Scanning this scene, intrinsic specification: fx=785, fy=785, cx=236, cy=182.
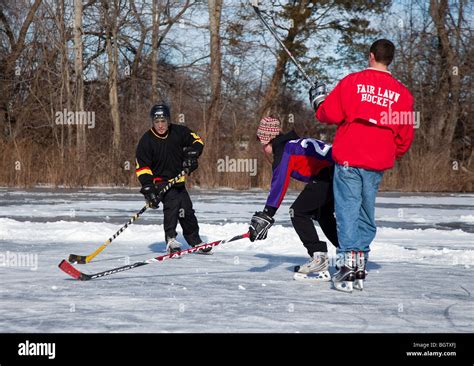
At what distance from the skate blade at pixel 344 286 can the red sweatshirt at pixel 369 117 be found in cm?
77

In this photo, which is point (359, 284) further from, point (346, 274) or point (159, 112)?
point (159, 112)

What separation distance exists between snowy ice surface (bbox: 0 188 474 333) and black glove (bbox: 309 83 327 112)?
Result: 1277 mm

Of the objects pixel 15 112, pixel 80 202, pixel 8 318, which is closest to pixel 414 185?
pixel 80 202

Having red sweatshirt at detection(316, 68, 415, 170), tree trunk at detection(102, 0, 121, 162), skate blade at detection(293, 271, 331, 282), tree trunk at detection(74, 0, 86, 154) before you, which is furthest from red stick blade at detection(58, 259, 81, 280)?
tree trunk at detection(102, 0, 121, 162)

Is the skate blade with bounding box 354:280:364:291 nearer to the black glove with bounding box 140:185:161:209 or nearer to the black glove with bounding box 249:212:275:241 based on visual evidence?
the black glove with bounding box 249:212:275:241

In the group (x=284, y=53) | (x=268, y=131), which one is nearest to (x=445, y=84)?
(x=284, y=53)

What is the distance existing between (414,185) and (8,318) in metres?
16.6

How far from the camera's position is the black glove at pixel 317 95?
5.53m

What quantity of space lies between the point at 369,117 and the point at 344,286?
1120 millimetres

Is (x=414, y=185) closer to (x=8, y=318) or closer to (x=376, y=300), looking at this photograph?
(x=376, y=300)

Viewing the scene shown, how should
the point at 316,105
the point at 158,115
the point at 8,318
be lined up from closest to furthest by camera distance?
the point at 8,318, the point at 316,105, the point at 158,115

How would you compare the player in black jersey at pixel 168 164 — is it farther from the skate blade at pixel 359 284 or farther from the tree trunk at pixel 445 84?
the tree trunk at pixel 445 84

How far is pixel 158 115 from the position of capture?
7570mm

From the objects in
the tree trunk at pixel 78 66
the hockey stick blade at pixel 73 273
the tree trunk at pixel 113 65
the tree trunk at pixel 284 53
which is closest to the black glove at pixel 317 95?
the hockey stick blade at pixel 73 273
